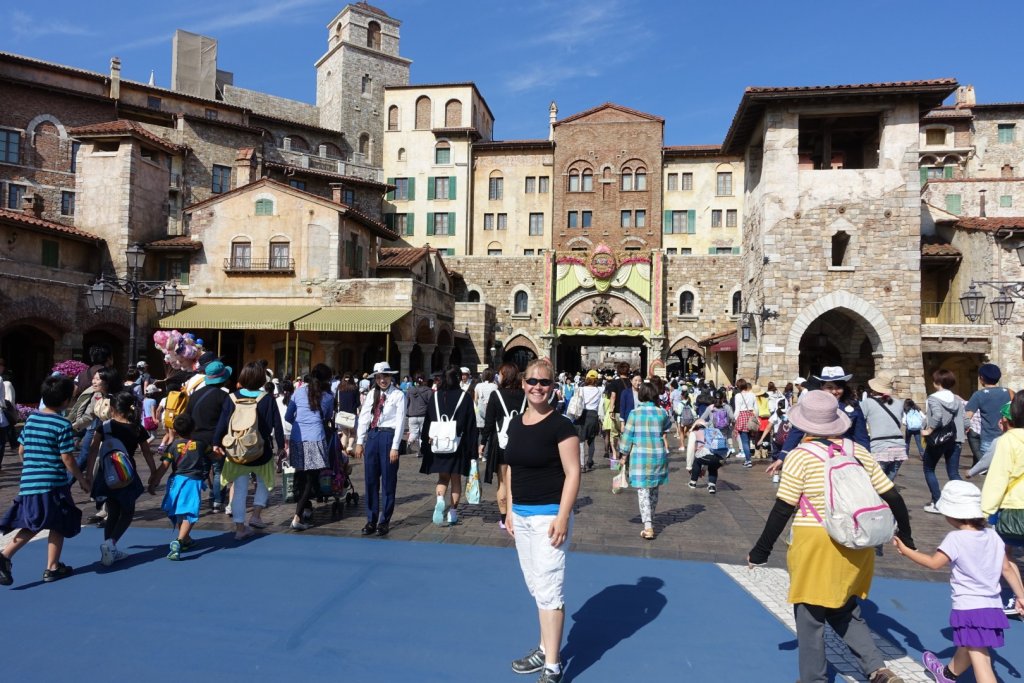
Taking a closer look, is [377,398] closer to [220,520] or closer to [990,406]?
[220,520]

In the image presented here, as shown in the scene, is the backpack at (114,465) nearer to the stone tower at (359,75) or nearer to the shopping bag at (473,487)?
the shopping bag at (473,487)

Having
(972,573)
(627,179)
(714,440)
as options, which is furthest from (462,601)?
(627,179)

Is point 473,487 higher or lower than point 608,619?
higher

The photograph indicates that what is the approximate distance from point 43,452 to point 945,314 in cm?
2754

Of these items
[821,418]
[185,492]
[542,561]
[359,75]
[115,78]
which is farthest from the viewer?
[359,75]

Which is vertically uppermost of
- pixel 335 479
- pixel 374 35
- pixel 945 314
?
pixel 374 35

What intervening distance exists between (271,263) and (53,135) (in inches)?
621

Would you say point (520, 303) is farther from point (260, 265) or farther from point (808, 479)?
point (808, 479)

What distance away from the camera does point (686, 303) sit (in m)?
33.9

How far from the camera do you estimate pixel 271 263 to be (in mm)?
23812

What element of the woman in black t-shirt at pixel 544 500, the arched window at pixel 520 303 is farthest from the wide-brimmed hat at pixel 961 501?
the arched window at pixel 520 303

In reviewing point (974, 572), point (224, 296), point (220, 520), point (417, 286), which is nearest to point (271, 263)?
point (224, 296)

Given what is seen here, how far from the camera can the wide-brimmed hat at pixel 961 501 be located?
348 cm

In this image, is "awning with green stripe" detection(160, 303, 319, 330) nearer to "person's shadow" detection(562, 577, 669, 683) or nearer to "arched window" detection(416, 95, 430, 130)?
"person's shadow" detection(562, 577, 669, 683)
